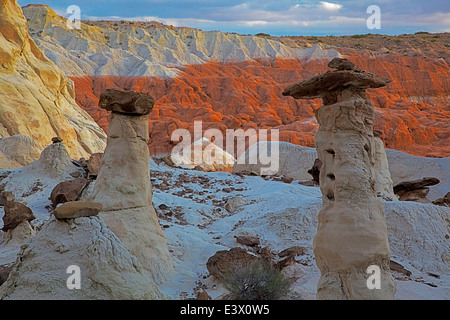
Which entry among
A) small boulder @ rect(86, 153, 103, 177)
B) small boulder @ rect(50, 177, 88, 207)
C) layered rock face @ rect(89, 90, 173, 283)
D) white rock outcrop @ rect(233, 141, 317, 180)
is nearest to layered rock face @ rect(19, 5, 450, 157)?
white rock outcrop @ rect(233, 141, 317, 180)

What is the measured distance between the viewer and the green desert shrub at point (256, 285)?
467 cm

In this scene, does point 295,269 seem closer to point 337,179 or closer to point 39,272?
point 337,179

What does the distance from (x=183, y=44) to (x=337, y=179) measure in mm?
50128

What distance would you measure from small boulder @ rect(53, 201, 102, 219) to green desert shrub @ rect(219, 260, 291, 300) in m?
1.98

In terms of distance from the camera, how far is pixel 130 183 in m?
5.86

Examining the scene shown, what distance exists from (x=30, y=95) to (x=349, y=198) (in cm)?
1774

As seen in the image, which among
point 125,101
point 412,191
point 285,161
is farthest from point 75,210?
point 285,161

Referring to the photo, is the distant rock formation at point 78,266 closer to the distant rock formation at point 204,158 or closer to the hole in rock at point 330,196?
the hole in rock at point 330,196

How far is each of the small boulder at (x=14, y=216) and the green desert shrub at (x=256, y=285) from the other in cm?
438

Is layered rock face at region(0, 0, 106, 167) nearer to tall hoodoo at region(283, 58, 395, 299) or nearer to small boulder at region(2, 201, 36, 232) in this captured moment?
small boulder at region(2, 201, 36, 232)

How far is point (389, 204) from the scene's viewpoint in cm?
788

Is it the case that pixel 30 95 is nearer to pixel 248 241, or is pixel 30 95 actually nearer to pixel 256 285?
pixel 248 241

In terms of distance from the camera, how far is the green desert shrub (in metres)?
4.67

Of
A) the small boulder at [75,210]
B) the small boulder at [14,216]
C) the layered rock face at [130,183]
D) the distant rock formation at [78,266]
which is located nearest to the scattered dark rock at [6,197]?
the small boulder at [14,216]
